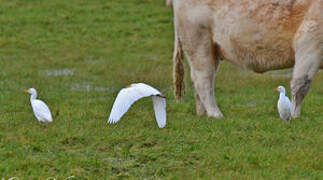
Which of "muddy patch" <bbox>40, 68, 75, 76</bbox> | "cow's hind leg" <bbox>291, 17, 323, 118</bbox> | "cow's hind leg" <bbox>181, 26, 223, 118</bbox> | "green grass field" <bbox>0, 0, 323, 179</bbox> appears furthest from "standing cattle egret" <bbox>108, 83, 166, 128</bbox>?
"muddy patch" <bbox>40, 68, 75, 76</bbox>

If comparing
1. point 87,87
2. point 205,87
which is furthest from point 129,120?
point 87,87

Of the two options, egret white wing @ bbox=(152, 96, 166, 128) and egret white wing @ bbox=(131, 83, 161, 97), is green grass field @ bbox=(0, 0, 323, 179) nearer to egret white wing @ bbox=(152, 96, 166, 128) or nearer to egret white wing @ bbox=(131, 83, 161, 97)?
egret white wing @ bbox=(152, 96, 166, 128)

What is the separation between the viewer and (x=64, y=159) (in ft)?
22.8

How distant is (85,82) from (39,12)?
7.99m

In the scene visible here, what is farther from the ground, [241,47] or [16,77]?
[241,47]

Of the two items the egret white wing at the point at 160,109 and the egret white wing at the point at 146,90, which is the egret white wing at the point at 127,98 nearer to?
the egret white wing at the point at 146,90

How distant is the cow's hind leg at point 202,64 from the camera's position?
385 inches

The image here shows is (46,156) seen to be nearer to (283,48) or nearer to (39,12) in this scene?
(283,48)

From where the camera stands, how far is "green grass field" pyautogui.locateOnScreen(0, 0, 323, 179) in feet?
22.3

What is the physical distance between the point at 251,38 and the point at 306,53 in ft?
2.40

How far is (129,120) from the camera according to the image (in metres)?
9.03

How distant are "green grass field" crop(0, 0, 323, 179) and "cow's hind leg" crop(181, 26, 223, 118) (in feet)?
0.98

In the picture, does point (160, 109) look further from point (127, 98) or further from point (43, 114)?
point (43, 114)

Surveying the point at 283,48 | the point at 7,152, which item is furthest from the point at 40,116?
the point at 283,48
